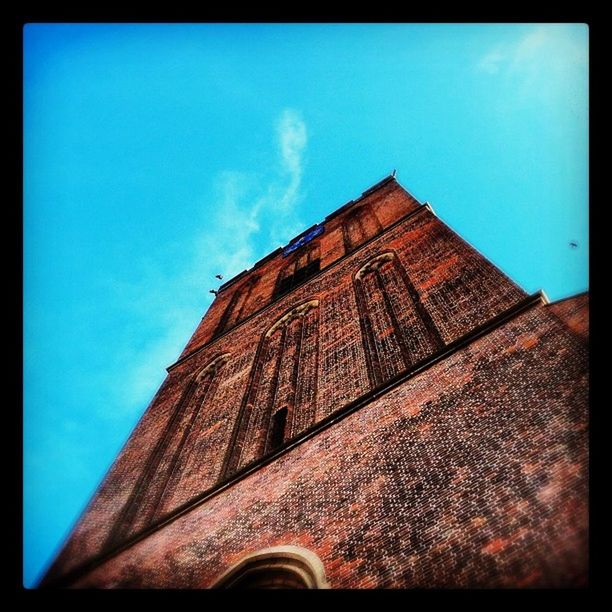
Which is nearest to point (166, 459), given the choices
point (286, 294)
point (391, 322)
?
point (391, 322)

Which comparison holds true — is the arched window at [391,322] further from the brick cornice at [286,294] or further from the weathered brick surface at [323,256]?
the weathered brick surface at [323,256]

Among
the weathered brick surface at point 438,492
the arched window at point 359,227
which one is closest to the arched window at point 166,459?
the weathered brick surface at point 438,492

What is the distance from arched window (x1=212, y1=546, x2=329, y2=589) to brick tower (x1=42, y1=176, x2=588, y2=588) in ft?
0.05

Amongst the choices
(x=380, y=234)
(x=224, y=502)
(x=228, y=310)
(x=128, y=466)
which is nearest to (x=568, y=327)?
(x=224, y=502)

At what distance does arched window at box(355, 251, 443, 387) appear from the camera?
7.79 metres

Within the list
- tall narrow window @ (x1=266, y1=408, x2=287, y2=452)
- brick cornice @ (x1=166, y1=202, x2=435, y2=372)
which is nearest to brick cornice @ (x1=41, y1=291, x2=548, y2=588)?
tall narrow window @ (x1=266, y1=408, x2=287, y2=452)

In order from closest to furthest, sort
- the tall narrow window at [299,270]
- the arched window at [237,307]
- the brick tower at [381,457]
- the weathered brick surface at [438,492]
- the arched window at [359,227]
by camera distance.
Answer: the weathered brick surface at [438,492] → the brick tower at [381,457] → the arched window at [359,227] → the arched window at [237,307] → the tall narrow window at [299,270]

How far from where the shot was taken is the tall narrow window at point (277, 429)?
811 centimetres

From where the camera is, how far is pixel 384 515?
507 centimetres

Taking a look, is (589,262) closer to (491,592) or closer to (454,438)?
(491,592)

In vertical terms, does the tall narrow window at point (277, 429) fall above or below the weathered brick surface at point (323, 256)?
below

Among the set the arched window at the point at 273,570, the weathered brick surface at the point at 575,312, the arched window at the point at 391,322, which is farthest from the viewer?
the arched window at the point at 391,322

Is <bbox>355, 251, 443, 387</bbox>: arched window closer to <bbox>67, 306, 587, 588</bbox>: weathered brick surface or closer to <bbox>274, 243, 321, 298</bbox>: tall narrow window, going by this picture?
<bbox>67, 306, 587, 588</bbox>: weathered brick surface

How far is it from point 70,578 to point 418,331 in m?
5.96
